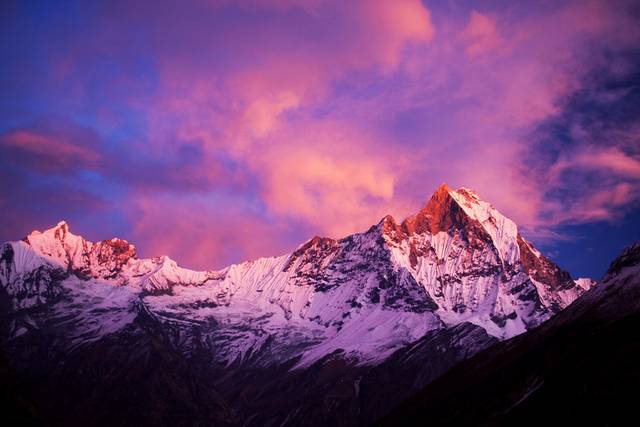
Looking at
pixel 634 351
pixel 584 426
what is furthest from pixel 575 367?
pixel 584 426

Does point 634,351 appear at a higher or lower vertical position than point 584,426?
higher

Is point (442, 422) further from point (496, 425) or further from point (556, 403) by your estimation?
point (556, 403)

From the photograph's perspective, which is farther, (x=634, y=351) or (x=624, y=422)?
(x=634, y=351)

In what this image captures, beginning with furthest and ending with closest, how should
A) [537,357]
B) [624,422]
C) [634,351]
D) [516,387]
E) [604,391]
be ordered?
[537,357], [516,387], [634,351], [604,391], [624,422]

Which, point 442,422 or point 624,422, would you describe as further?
point 442,422

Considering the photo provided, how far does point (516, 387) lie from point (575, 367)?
2460cm

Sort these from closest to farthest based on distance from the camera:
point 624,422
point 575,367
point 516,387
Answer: point 624,422 < point 575,367 < point 516,387

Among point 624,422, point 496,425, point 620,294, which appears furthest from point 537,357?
point 624,422

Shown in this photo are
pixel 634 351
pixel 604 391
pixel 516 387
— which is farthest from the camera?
pixel 516 387

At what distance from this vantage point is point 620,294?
655ft

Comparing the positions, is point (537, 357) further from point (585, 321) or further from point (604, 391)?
point (604, 391)

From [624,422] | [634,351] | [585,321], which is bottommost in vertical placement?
[624,422]

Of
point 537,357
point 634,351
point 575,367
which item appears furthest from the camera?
point 537,357

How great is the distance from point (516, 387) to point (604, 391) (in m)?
43.7
